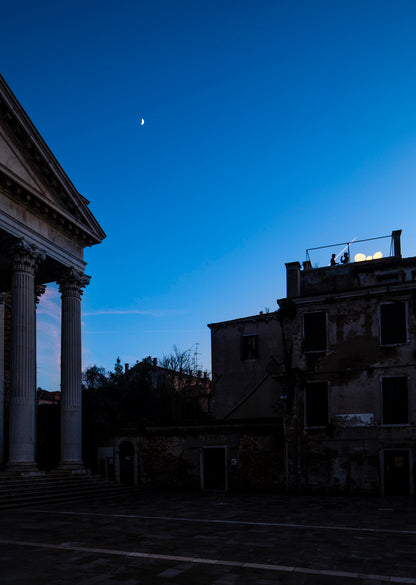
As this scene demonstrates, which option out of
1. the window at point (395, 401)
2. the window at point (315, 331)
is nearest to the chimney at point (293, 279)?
the window at point (315, 331)

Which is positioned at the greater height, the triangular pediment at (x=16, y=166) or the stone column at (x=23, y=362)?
the triangular pediment at (x=16, y=166)

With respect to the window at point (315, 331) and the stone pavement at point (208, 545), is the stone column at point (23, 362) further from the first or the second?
the window at point (315, 331)

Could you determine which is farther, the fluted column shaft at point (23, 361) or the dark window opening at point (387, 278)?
the dark window opening at point (387, 278)

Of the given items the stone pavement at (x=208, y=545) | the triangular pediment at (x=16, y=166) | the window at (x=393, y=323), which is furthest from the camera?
the window at (x=393, y=323)

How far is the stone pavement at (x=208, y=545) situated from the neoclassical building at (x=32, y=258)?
5.17 meters

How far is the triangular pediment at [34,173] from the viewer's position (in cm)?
2159

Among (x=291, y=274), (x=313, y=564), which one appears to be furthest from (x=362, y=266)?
(x=313, y=564)

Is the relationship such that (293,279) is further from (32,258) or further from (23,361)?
(23,361)

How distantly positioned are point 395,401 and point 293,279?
8343 mm

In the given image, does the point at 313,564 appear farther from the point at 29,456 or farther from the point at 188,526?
the point at 29,456

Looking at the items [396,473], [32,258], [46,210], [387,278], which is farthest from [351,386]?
[46,210]

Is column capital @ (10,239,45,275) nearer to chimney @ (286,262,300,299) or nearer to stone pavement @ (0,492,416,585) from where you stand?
stone pavement @ (0,492,416,585)

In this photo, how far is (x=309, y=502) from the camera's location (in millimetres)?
20031

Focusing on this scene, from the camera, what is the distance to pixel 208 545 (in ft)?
35.0
